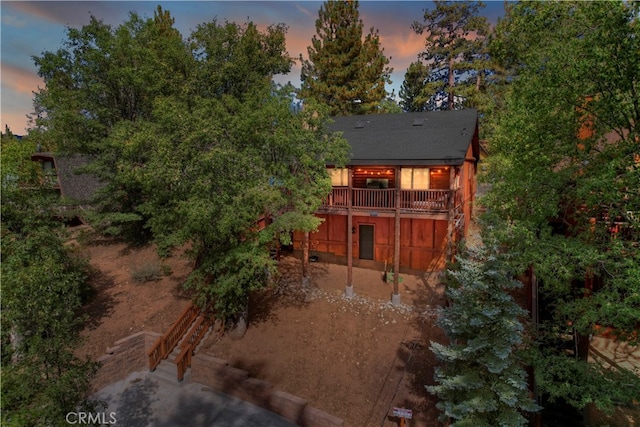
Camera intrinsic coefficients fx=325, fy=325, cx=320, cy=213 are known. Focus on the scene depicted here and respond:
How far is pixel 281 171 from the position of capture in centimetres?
1175

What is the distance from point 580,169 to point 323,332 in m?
10.2

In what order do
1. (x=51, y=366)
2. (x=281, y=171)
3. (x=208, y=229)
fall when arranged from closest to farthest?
(x=51, y=366), (x=208, y=229), (x=281, y=171)

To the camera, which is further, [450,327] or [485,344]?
[450,327]

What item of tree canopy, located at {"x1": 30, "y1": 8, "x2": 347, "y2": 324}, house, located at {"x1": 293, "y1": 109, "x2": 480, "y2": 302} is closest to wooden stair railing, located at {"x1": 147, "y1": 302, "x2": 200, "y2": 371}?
tree canopy, located at {"x1": 30, "y1": 8, "x2": 347, "y2": 324}

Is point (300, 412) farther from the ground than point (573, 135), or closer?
closer

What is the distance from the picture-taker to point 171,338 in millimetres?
12680

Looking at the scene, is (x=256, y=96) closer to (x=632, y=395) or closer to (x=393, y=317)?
(x=393, y=317)

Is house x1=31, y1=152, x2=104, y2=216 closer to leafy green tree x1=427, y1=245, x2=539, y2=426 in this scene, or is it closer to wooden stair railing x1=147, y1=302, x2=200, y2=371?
wooden stair railing x1=147, y1=302, x2=200, y2=371

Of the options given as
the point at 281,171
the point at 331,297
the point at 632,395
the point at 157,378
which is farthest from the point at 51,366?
the point at 632,395

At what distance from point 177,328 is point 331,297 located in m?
6.72

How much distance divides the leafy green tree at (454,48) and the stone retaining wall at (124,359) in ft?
109

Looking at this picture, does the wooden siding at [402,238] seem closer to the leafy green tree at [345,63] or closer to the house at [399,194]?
the house at [399,194]

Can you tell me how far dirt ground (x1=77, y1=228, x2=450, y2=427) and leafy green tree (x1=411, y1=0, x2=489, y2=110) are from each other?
83.1 feet

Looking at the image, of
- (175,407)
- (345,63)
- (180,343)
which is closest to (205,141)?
(180,343)
